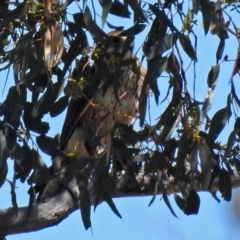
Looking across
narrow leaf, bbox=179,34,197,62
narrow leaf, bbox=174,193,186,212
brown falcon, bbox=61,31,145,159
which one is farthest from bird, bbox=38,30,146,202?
narrow leaf, bbox=174,193,186,212

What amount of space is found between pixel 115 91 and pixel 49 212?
707 millimetres

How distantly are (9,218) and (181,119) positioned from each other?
0.74 m

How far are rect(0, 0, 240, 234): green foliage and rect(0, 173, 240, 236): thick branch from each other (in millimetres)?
188

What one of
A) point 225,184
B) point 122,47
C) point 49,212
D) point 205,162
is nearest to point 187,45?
point 122,47

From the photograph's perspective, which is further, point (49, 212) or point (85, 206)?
point (49, 212)

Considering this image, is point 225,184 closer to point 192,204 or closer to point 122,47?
point 192,204

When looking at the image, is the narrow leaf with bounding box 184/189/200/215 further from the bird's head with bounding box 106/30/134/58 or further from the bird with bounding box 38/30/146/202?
the bird's head with bounding box 106/30/134/58

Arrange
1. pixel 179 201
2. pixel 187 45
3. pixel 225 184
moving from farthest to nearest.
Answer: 1. pixel 179 201
2. pixel 225 184
3. pixel 187 45

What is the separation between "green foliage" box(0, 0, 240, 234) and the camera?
205 cm

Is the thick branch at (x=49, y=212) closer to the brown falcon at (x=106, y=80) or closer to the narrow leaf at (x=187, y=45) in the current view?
the brown falcon at (x=106, y=80)

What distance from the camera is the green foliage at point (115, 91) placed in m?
2.05

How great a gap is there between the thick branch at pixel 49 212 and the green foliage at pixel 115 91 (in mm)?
188

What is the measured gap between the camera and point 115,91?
2.12 meters

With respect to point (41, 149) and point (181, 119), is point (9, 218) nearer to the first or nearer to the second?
point (41, 149)
